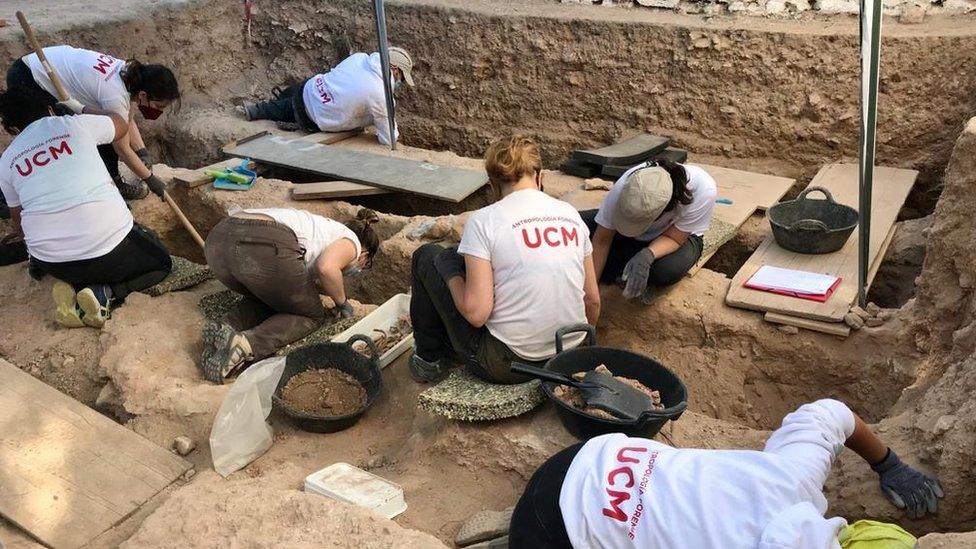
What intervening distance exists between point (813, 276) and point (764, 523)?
291cm

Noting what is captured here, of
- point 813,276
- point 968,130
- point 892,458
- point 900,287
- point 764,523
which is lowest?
point 900,287

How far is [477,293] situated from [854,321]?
2078mm

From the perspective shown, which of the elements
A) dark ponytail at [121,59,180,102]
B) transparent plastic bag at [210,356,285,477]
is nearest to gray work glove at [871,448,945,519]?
transparent plastic bag at [210,356,285,477]

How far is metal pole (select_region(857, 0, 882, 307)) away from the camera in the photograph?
3639 millimetres

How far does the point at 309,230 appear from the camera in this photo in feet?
14.4

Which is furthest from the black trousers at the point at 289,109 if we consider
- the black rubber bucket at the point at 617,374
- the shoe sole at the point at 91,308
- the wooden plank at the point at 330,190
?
the black rubber bucket at the point at 617,374

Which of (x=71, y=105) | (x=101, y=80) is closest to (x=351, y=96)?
(x=101, y=80)

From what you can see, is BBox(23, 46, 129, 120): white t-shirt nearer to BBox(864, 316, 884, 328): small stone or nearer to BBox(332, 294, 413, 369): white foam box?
BBox(332, 294, 413, 369): white foam box

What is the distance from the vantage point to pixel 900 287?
510 centimetres

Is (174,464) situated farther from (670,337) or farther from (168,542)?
(670,337)

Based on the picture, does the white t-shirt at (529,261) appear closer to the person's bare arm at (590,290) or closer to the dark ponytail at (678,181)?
the person's bare arm at (590,290)

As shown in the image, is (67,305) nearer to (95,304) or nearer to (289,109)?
(95,304)

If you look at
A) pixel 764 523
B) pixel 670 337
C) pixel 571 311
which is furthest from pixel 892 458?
pixel 670 337

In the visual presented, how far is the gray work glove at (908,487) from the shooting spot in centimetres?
277
